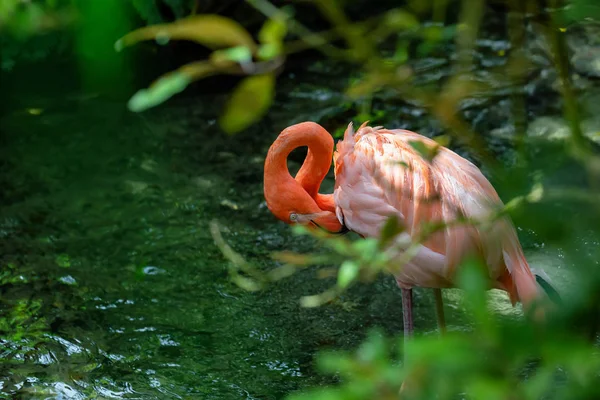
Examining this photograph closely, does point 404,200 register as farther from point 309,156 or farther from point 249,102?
point 249,102

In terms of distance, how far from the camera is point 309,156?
3379mm

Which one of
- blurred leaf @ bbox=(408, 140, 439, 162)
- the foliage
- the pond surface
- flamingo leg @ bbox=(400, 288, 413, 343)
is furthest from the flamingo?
the foliage

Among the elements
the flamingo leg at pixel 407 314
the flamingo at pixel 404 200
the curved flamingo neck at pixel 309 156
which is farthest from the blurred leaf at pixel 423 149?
the curved flamingo neck at pixel 309 156

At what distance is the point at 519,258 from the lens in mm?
2643

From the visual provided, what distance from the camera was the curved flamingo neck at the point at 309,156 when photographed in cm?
324

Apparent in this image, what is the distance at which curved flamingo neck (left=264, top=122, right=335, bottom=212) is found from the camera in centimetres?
324

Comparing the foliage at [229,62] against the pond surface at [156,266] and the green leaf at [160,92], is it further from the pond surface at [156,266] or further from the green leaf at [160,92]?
the pond surface at [156,266]

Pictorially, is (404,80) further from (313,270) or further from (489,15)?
(489,15)

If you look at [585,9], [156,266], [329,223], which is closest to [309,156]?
[329,223]

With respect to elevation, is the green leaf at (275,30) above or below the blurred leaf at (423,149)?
above

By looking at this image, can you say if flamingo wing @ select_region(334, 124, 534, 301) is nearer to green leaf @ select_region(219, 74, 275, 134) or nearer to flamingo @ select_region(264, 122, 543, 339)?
flamingo @ select_region(264, 122, 543, 339)

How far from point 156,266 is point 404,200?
1635 millimetres

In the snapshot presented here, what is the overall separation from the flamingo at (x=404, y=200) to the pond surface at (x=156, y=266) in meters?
0.20

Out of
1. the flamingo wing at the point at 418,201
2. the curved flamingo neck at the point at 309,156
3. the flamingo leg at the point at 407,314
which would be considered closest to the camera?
the flamingo wing at the point at 418,201
